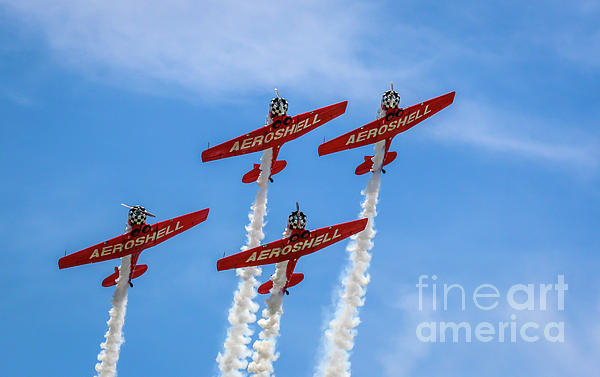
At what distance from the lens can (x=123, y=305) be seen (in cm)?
11950

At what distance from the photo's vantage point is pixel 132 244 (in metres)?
117

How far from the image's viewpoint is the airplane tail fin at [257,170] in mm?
119731

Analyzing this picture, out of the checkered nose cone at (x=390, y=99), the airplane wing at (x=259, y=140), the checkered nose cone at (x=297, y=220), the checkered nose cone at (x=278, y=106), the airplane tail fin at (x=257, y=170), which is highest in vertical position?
the checkered nose cone at (x=390, y=99)

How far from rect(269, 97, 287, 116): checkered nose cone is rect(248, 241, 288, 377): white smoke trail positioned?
1133 centimetres

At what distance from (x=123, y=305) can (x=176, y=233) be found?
21.3 feet

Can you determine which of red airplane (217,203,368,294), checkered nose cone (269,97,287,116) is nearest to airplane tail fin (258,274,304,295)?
red airplane (217,203,368,294)

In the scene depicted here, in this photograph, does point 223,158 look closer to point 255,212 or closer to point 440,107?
point 255,212

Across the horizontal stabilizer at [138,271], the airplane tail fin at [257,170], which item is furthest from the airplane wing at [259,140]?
the horizontal stabilizer at [138,271]

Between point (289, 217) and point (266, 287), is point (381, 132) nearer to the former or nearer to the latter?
point (289, 217)

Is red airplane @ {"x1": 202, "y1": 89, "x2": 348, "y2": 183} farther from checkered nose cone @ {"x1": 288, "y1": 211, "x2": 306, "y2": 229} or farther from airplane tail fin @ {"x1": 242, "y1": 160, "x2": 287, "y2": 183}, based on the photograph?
checkered nose cone @ {"x1": 288, "y1": 211, "x2": 306, "y2": 229}

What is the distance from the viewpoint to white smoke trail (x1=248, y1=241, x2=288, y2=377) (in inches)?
4609

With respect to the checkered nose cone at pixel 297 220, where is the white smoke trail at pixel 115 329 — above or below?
below

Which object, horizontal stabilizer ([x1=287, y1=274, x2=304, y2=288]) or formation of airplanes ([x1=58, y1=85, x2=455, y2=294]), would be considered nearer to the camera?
formation of airplanes ([x1=58, y1=85, x2=455, y2=294])

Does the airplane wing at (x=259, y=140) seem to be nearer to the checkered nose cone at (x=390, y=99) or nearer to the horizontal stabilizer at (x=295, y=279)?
the checkered nose cone at (x=390, y=99)
